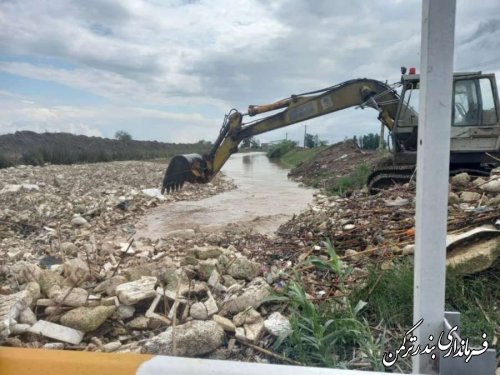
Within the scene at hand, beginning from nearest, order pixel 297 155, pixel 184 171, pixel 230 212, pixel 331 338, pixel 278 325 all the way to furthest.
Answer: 1. pixel 331 338
2. pixel 278 325
3. pixel 230 212
4. pixel 184 171
5. pixel 297 155

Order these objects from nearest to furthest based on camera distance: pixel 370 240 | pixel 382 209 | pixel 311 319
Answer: pixel 311 319 → pixel 370 240 → pixel 382 209

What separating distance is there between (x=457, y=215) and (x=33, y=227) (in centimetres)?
633

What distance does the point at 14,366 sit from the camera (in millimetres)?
1513

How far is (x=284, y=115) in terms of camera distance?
10.1 metres

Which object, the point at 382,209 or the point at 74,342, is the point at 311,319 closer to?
the point at 74,342

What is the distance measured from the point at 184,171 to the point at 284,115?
2.76 meters

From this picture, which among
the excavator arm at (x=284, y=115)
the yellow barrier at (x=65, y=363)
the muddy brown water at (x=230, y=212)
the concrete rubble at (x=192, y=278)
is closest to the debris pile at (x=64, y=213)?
the concrete rubble at (x=192, y=278)

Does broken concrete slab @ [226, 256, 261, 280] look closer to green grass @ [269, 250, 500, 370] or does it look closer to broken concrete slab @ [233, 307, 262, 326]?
green grass @ [269, 250, 500, 370]

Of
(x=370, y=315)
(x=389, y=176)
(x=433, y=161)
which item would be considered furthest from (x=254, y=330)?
(x=389, y=176)

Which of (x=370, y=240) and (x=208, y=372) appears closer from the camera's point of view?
(x=208, y=372)

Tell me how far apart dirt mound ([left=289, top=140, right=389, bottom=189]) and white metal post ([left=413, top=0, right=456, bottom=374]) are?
12690 mm

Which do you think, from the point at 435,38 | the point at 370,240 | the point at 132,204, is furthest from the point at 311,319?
the point at 132,204

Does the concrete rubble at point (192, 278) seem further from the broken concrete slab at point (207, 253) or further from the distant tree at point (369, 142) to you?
the distant tree at point (369, 142)

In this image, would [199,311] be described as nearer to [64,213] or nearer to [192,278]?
[192,278]
